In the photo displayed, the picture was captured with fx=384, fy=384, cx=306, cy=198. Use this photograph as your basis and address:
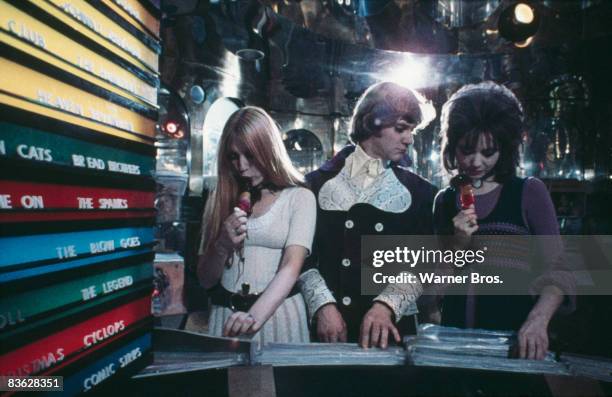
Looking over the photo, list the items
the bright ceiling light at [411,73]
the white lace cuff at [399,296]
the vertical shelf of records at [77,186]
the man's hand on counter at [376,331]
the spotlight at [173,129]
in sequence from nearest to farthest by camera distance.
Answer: the vertical shelf of records at [77,186] < the man's hand on counter at [376,331] < the white lace cuff at [399,296] < the spotlight at [173,129] < the bright ceiling light at [411,73]

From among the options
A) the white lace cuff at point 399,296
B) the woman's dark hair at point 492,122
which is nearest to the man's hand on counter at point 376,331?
the white lace cuff at point 399,296

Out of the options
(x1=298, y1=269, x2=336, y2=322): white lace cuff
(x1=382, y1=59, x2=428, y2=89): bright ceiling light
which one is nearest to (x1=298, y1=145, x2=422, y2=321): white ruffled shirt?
(x1=298, y1=269, x2=336, y2=322): white lace cuff

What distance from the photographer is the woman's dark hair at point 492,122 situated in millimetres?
2102

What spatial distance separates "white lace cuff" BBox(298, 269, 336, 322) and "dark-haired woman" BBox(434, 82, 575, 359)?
0.71 m

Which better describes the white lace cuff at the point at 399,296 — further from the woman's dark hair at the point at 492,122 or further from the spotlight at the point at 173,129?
the spotlight at the point at 173,129

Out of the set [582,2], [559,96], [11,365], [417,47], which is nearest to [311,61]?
[417,47]

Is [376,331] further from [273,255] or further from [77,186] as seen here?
[77,186]

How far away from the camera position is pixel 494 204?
204 cm

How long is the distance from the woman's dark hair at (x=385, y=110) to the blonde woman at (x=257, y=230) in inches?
21.6

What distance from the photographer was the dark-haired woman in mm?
1932

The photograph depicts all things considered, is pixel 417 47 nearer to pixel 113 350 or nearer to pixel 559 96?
pixel 559 96

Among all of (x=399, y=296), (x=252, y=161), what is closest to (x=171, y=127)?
(x=252, y=161)

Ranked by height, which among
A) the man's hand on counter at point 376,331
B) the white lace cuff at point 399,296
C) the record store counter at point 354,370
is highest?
the white lace cuff at point 399,296

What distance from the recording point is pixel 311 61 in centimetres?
683
